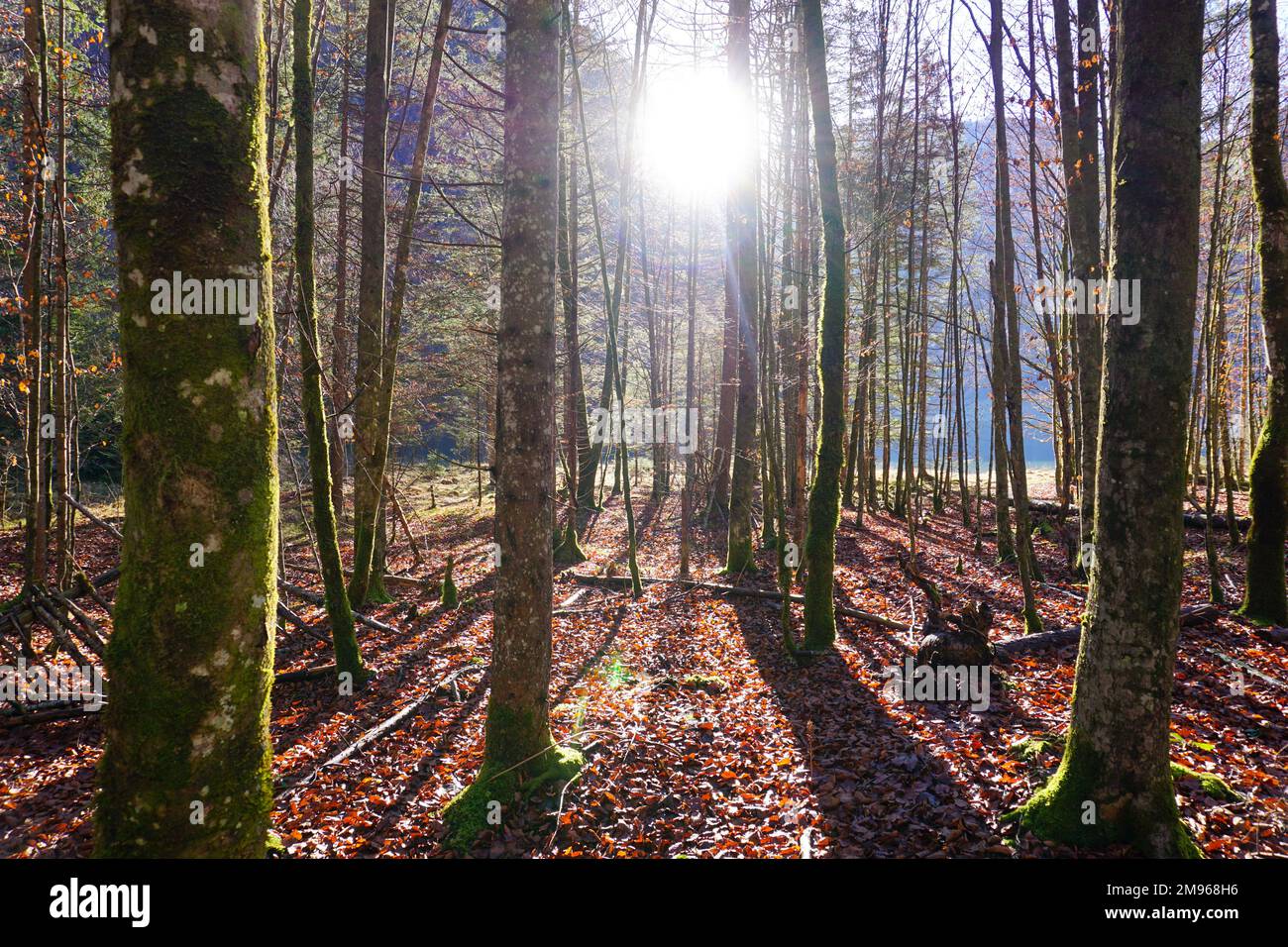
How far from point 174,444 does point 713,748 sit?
473 centimetres

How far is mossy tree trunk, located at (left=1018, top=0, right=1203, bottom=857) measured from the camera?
10.9ft

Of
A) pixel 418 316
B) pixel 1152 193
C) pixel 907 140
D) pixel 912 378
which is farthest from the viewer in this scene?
pixel 418 316

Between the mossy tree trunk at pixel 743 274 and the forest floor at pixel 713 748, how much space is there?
9.08 ft

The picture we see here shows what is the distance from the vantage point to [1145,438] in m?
3.33

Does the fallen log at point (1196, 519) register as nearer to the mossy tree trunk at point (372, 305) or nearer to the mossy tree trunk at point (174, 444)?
the mossy tree trunk at point (372, 305)

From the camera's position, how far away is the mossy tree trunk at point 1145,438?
332 cm

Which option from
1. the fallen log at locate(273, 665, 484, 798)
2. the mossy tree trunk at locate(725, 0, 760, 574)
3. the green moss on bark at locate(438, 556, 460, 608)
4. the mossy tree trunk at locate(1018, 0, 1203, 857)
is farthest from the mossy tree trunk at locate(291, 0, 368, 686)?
the mossy tree trunk at locate(725, 0, 760, 574)

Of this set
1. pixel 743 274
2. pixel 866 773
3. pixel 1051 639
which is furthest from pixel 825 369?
pixel 743 274

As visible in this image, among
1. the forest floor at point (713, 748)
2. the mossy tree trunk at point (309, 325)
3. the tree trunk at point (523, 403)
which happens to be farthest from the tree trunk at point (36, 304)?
the tree trunk at point (523, 403)

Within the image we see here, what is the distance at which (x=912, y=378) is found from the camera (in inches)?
756

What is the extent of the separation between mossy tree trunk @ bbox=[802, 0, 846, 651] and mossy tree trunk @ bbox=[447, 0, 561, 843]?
3.98 meters
